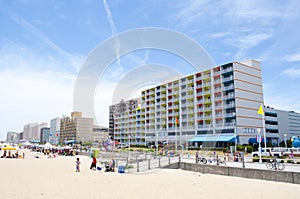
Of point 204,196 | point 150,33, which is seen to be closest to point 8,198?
point 204,196

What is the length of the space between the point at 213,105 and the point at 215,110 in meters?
1.32

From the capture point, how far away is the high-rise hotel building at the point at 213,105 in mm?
53062

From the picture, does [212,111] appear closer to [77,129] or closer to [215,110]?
[215,110]

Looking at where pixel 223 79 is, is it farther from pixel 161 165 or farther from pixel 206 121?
pixel 161 165

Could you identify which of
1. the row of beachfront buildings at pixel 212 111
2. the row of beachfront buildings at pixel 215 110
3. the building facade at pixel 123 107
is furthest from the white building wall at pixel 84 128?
the row of beachfront buildings at pixel 215 110

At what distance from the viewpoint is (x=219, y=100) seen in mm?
56375

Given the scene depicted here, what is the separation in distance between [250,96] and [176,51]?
26025mm

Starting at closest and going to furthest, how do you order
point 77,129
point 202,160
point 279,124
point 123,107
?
point 202,160, point 279,124, point 123,107, point 77,129

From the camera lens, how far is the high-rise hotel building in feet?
174

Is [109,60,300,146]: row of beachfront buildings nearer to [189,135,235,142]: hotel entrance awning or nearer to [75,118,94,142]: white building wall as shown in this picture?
[189,135,235,142]: hotel entrance awning

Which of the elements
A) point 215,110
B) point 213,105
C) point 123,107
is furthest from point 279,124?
point 123,107

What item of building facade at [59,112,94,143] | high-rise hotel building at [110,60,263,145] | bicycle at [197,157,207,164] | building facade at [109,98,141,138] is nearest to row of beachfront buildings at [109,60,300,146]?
high-rise hotel building at [110,60,263,145]

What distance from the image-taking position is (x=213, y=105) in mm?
57500

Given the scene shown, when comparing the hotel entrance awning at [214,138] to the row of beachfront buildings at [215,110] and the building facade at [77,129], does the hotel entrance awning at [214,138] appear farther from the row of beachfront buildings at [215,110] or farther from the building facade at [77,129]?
the building facade at [77,129]
